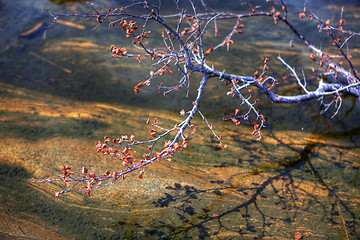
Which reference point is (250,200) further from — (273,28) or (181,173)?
(273,28)

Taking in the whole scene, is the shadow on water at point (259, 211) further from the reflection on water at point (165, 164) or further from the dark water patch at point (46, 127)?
the dark water patch at point (46, 127)

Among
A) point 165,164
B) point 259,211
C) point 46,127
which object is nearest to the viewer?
point 259,211

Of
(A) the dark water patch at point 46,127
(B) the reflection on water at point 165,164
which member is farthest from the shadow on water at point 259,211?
(A) the dark water patch at point 46,127

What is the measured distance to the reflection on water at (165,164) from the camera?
2.79 m

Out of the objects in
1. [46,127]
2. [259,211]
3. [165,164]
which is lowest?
[259,211]

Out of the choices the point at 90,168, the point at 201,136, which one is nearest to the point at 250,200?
the point at 201,136

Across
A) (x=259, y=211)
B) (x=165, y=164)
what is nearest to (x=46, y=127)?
(x=165, y=164)

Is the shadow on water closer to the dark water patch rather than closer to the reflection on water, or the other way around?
the reflection on water

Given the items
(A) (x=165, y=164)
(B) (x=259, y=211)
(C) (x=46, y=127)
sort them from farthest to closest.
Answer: (C) (x=46, y=127)
(A) (x=165, y=164)
(B) (x=259, y=211)

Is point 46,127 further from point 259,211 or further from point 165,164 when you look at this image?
point 259,211

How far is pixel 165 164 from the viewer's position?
10.7 ft

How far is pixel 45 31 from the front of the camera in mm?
4949

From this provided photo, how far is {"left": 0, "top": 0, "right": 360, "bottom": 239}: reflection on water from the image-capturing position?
2.79 metres

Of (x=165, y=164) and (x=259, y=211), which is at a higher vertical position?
(x=165, y=164)
